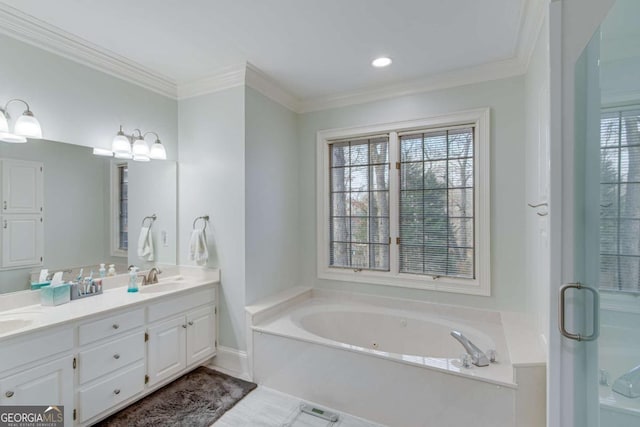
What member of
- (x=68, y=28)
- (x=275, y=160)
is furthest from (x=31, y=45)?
(x=275, y=160)

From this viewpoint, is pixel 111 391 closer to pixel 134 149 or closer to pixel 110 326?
pixel 110 326

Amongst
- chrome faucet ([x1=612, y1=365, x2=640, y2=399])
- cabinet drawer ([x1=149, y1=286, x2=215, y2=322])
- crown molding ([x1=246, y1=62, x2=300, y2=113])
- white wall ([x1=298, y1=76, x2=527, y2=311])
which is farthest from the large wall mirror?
chrome faucet ([x1=612, y1=365, x2=640, y2=399])

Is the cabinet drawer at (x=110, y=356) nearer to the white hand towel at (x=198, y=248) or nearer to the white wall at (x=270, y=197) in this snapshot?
the white hand towel at (x=198, y=248)

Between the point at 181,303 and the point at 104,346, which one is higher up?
the point at 181,303

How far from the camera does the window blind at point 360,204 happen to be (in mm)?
3133

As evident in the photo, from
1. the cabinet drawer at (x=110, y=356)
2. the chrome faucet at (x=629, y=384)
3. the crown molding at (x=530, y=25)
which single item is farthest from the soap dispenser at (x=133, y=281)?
the crown molding at (x=530, y=25)

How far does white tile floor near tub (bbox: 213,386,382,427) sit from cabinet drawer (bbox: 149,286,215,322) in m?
0.83

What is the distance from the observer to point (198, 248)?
2.72 metres

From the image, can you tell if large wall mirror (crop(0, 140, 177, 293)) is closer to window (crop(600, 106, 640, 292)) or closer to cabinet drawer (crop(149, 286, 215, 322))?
cabinet drawer (crop(149, 286, 215, 322))

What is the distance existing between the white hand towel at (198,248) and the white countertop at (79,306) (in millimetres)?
213

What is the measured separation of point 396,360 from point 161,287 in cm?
197

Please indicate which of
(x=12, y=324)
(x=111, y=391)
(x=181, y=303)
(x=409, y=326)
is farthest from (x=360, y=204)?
(x=12, y=324)

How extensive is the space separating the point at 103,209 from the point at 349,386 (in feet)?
7.57

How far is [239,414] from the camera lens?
7.11 feet
